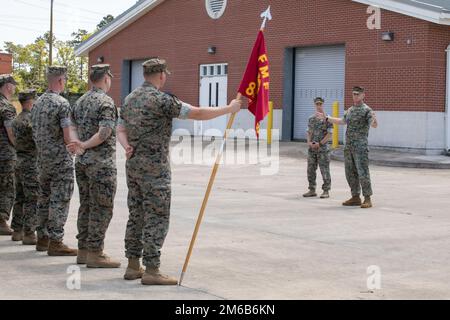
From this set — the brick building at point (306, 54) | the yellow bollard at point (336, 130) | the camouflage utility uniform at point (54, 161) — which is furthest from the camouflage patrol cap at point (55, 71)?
the yellow bollard at point (336, 130)

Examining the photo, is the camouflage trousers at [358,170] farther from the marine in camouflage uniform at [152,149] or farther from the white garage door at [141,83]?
the white garage door at [141,83]

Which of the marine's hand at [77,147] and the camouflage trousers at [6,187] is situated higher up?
the marine's hand at [77,147]

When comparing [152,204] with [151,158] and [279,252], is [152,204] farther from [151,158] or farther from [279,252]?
[279,252]

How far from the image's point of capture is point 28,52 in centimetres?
8519

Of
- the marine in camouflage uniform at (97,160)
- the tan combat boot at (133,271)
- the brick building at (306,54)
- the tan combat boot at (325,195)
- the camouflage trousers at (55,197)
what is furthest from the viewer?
the brick building at (306,54)

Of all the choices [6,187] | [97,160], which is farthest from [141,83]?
[97,160]

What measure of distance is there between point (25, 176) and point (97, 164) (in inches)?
74.3

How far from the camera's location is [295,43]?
29.1 metres

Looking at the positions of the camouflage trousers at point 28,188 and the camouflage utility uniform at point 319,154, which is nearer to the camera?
the camouflage trousers at point 28,188

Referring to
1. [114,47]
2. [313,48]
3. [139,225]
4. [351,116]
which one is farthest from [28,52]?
[139,225]

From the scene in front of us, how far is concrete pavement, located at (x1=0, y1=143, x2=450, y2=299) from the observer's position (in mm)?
6984

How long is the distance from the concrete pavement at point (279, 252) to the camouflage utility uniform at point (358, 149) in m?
0.57

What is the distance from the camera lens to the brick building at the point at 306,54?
24219mm
